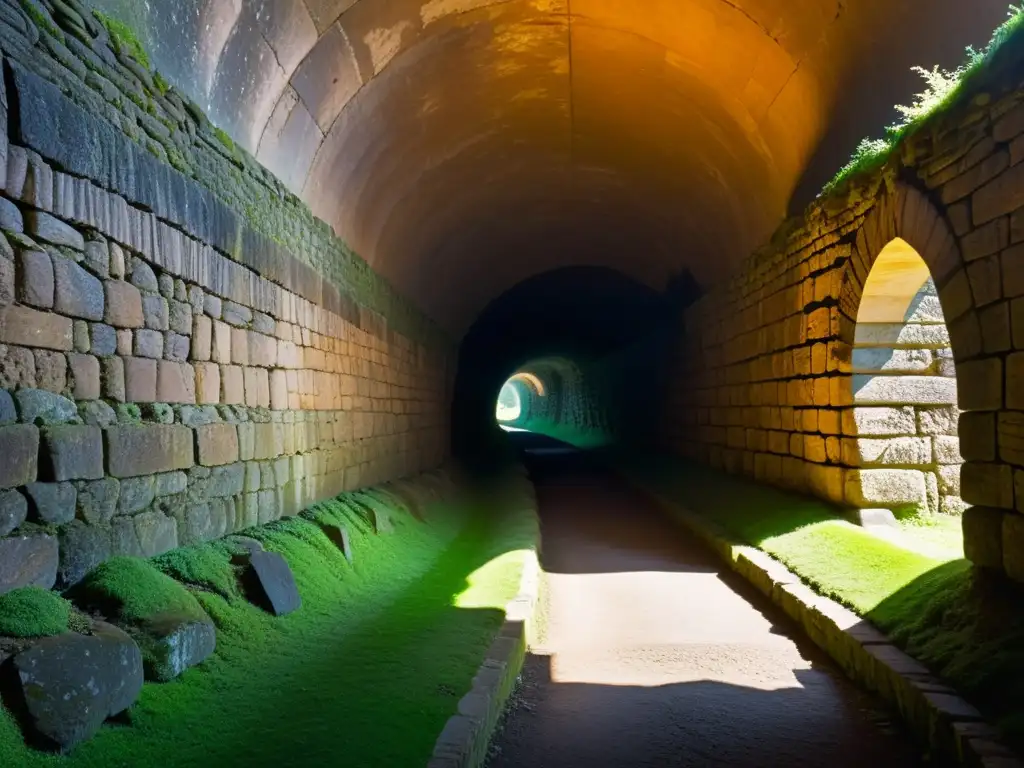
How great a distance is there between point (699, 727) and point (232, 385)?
3999mm

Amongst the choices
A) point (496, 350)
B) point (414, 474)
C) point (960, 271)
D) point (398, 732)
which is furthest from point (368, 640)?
point (496, 350)

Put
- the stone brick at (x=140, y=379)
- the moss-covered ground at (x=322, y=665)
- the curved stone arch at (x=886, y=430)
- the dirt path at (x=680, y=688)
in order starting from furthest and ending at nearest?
the curved stone arch at (x=886, y=430)
the stone brick at (x=140, y=379)
the dirt path at (x=680, y=688)
the moss-covered ground at (x=322, y=665)

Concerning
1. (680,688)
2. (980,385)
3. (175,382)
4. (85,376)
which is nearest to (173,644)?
(85,376)

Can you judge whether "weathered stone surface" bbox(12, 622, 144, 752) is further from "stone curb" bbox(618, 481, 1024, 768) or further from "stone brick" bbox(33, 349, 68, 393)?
"stone curb" bbox(618, 481, 1024, 768)

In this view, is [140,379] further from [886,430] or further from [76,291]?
[886,430]

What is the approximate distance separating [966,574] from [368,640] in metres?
3.97

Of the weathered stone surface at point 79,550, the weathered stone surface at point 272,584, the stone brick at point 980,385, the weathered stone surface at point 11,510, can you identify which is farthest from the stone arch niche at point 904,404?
the weathered stone surface at point 11,510

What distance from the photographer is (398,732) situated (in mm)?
3480

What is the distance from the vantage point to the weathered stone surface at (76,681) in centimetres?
285

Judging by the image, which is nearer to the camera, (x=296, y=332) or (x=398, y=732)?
(x=398, y=732)

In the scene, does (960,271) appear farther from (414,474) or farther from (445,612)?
(414,474)

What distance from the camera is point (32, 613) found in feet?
10.5

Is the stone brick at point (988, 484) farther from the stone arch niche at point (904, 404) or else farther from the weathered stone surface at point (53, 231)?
the weathered stone surface at point (53, 231)

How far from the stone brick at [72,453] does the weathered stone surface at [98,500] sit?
55 millimetres
